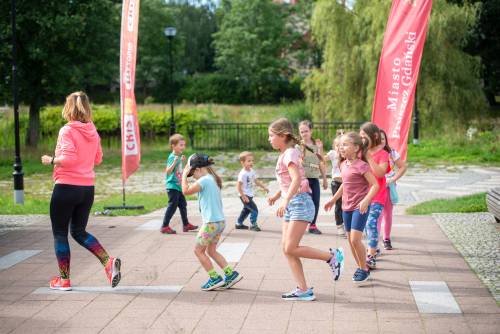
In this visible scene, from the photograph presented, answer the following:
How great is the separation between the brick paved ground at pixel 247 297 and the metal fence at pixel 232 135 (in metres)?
18.7

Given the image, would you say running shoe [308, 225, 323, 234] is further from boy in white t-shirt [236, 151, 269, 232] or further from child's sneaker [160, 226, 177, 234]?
child's sneaker [160, 226, 177, 234]

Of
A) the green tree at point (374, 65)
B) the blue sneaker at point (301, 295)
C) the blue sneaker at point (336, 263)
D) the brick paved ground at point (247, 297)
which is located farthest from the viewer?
the green tree at point (374, 65)

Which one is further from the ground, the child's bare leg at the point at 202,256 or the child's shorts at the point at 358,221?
the child's shorts at the point at 358,221

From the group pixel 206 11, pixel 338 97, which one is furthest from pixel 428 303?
pixel 206 11

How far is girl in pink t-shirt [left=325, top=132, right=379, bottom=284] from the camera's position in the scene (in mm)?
7074

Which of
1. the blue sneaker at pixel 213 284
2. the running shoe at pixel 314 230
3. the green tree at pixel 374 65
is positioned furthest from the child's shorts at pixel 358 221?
the green tree at pixel 374 65

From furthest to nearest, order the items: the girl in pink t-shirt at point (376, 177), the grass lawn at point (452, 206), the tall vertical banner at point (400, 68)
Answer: the grass lawn at point (452, 206) → the tall vertical banner at point (400, 68) → the girl in pink t-shirt at point (376, 177)

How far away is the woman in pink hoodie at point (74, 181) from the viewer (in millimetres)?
6922

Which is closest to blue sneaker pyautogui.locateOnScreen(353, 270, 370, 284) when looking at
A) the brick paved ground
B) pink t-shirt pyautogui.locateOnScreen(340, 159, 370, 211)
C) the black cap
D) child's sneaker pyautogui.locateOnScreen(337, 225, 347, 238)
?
the brick paved ground

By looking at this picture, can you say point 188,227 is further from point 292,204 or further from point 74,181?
point 292,204

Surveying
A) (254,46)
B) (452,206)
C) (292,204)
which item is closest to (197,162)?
(292,204)

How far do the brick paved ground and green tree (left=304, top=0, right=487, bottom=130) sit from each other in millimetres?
19404

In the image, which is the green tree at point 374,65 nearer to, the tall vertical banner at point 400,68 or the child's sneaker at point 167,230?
the tall vertical banner at point 400,68

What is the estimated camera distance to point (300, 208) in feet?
21.2
